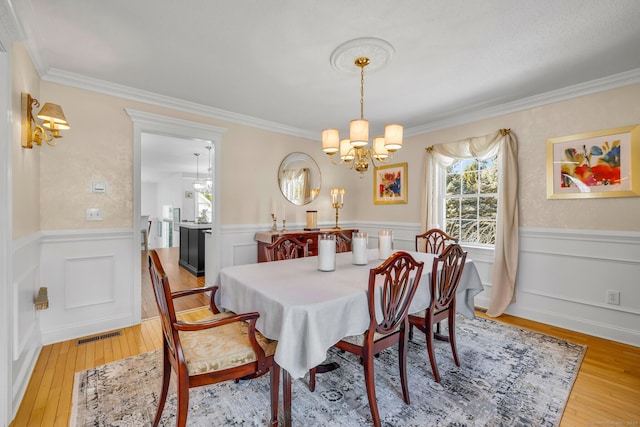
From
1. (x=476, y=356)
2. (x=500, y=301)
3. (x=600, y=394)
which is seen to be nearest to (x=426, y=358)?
(x=476, y=356)

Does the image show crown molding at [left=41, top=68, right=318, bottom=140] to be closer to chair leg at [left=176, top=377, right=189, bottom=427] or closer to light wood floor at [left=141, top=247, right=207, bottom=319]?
light wood floor at [left=141, top=247, right=207, bottom=319]

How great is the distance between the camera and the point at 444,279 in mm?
2064

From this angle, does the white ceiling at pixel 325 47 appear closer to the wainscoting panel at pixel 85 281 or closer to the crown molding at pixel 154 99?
the crown molding at pixel 154 99

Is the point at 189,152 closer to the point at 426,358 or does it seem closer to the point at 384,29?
Answer: the point at 384,29

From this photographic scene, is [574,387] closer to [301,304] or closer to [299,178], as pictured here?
[301,304]

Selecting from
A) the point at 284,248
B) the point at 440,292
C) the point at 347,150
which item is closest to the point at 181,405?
the point at 284,248

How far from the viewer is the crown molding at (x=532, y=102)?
265cm

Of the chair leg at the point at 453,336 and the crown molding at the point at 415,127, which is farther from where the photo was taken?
the crown molding at the point at 415,127

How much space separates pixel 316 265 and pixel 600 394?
2074 mm

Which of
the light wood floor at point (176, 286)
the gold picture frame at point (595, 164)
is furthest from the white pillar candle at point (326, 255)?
the gold picture frame at point (595, 164)

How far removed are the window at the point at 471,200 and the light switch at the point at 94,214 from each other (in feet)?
13.5

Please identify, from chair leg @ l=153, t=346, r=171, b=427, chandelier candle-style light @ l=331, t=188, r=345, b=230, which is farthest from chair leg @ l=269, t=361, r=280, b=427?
chandelier candle-style light @ l=331, t=188, r=345, b=230

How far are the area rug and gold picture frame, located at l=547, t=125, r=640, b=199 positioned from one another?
150cm

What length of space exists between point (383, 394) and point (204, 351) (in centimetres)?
119
